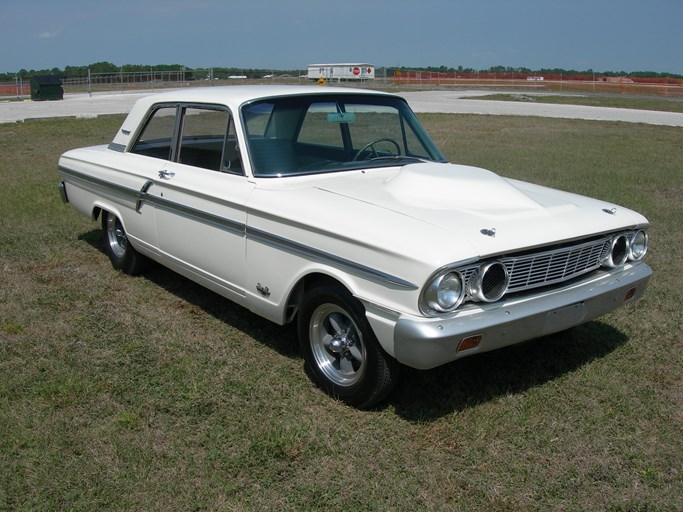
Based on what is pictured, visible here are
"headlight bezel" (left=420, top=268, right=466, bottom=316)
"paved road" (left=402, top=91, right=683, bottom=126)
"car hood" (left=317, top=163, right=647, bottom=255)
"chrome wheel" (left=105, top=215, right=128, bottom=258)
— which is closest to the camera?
"headlight bezel" (left=420, top=268, right=466, bottom=316)

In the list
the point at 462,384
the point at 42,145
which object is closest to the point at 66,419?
the point at 462,384

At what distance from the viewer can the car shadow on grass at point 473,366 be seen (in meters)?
3.61

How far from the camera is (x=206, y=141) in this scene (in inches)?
176

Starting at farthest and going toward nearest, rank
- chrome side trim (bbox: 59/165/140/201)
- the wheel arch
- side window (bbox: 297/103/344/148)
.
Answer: chrome side trim (bbox: 59/165/140/201), side window (bbox: 297/103/344/148), the wheel arch

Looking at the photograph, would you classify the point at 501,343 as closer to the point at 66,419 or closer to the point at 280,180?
the point at 280,180

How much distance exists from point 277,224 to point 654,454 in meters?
2.21

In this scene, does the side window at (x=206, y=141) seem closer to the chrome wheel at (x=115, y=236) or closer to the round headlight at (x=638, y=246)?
the chrome wheel at (x=115, y=236)

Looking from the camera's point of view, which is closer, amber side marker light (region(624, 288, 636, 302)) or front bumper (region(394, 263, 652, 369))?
front bumper (region(394, 263, 652, 369))

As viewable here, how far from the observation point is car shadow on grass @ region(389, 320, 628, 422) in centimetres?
360

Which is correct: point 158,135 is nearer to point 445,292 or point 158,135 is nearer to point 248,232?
point 248,232

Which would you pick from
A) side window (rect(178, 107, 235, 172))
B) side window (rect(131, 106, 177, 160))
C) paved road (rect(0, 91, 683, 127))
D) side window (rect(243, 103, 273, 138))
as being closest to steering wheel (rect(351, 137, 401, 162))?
side window (rect(243, 103, 273, 138))

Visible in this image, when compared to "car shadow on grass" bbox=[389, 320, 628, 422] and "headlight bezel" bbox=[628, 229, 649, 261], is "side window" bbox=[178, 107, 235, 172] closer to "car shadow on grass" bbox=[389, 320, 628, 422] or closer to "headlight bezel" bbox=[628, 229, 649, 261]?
"car shadow on grass" bbox=[389, 320, 628, 422]

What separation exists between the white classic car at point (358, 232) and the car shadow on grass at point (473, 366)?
0.35 meters

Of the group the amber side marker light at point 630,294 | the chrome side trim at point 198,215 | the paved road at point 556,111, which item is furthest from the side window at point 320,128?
the paved road at point 556,111
